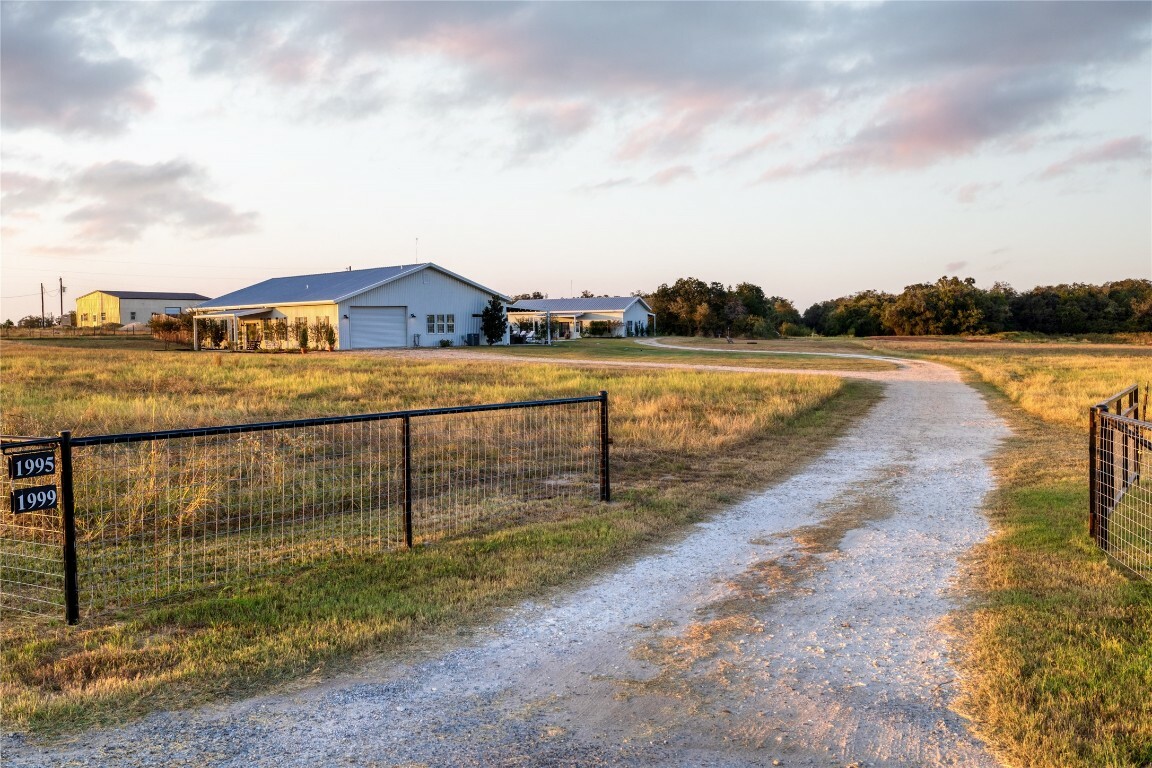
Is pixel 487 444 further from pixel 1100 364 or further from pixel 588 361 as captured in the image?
pixel 1100 364

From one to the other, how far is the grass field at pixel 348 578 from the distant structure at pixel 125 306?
112050 millimetres

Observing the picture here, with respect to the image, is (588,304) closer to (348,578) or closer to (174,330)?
(174,330)

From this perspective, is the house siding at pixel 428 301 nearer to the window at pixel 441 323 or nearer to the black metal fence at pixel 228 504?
the window at pixel 441 323

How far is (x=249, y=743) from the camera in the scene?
13.4 ft

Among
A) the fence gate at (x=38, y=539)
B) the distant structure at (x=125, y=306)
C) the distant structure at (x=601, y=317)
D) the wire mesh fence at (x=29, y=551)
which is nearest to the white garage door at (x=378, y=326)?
the distant structure at (x=601, y=317)

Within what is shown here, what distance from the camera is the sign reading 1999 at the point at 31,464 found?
18.5 ft

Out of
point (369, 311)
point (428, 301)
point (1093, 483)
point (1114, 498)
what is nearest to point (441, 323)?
point (428, 301)

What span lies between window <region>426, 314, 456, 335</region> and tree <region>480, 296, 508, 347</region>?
2.52 meters

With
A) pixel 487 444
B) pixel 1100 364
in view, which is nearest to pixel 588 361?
pixel 1100 364

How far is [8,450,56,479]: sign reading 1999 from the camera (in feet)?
18.5

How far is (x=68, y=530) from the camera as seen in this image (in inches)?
230

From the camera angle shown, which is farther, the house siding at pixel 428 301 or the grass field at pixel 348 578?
the house siding at pixel 428 301

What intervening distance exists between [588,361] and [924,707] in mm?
38289

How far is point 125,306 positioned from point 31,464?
129 metres
